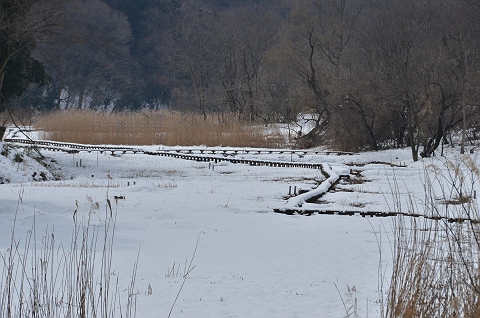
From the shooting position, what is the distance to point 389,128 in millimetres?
28219

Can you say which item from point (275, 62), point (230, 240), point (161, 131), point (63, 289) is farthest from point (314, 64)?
point (63, 289)

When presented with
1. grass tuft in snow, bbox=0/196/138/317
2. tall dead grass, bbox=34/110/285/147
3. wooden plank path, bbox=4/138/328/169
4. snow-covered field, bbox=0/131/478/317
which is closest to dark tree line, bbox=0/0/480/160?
tall dead grass, bbox=34/110/285/147

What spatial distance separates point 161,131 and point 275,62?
10558 mm

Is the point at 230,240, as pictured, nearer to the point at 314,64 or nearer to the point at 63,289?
the point at 63,289

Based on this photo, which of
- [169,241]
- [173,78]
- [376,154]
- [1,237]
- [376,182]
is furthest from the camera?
[173,78]

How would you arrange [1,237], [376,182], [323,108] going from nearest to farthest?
[1,237], [376,182], [323,108]

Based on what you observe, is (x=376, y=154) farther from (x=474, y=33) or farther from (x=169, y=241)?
(x=169, y=241)

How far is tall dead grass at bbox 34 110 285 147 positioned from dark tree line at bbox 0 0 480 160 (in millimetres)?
2806

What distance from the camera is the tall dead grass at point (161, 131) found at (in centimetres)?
3053

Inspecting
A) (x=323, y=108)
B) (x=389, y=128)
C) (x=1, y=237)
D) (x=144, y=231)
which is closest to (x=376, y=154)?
(x=389, y=128)

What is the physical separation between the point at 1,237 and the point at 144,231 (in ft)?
6.16

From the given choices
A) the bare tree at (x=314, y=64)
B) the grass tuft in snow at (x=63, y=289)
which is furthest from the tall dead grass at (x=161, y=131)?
the grass tuft in snow at (x=63, y=289)

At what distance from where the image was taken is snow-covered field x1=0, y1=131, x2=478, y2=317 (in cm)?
577

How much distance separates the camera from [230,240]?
335 inches
